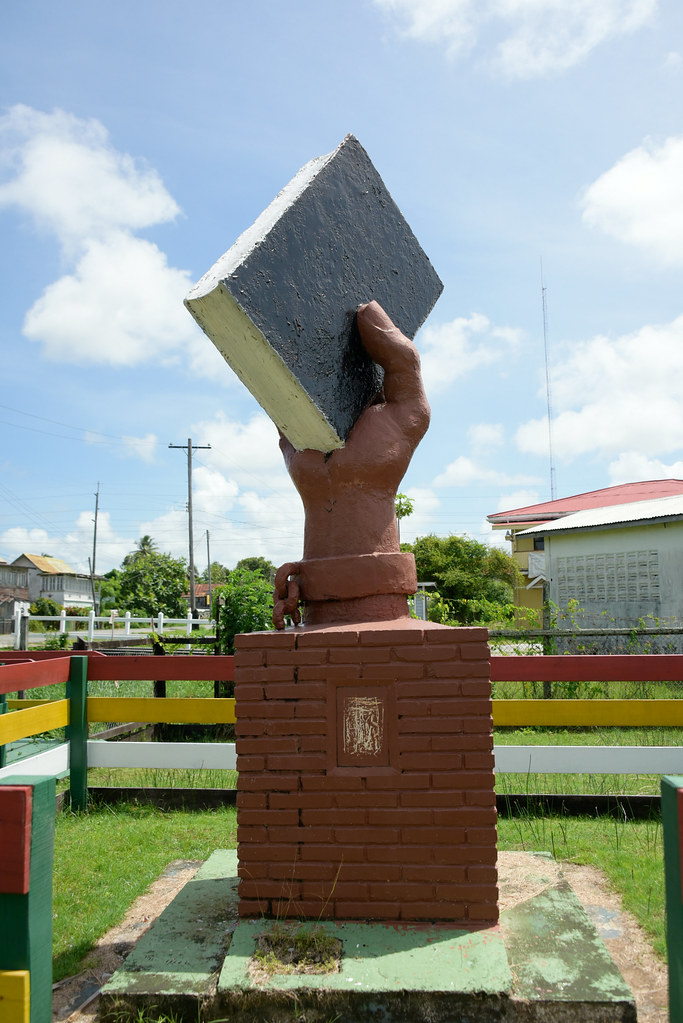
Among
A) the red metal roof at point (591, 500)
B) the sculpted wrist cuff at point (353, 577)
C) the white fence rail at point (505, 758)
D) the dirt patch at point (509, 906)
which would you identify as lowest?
the dirt patch at point (509, 906)

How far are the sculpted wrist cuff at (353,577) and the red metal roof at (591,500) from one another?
55.5 feet

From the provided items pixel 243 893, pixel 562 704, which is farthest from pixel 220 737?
pixel 243 893

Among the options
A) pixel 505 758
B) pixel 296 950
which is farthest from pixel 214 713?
pixel 296 950

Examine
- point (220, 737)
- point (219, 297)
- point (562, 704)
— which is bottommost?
point (220, 737)

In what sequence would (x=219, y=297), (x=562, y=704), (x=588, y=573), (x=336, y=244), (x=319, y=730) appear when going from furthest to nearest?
(x=588, y=573), (x=562, y=704), (x=336, y=244), (x=319, y=730), (x=219, y=297)

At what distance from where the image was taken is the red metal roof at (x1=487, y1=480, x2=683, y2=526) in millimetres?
20219

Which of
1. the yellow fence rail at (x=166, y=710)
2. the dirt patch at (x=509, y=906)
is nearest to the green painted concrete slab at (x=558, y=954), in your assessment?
the dirt patch at (x=509, y=906)

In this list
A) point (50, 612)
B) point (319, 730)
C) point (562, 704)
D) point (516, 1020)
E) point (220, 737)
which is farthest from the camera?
point (50, 612)

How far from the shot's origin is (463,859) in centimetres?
283

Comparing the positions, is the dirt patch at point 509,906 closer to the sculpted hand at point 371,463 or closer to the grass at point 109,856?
the grass at point 109,856

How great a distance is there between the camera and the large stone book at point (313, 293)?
2.80m

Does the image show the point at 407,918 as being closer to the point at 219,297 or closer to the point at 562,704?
the point at 562,704

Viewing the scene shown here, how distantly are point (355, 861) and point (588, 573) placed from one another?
42.5ft

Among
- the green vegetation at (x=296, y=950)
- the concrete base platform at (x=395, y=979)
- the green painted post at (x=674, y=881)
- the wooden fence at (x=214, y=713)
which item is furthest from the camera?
the wooden fence at (x=214, y=713)
